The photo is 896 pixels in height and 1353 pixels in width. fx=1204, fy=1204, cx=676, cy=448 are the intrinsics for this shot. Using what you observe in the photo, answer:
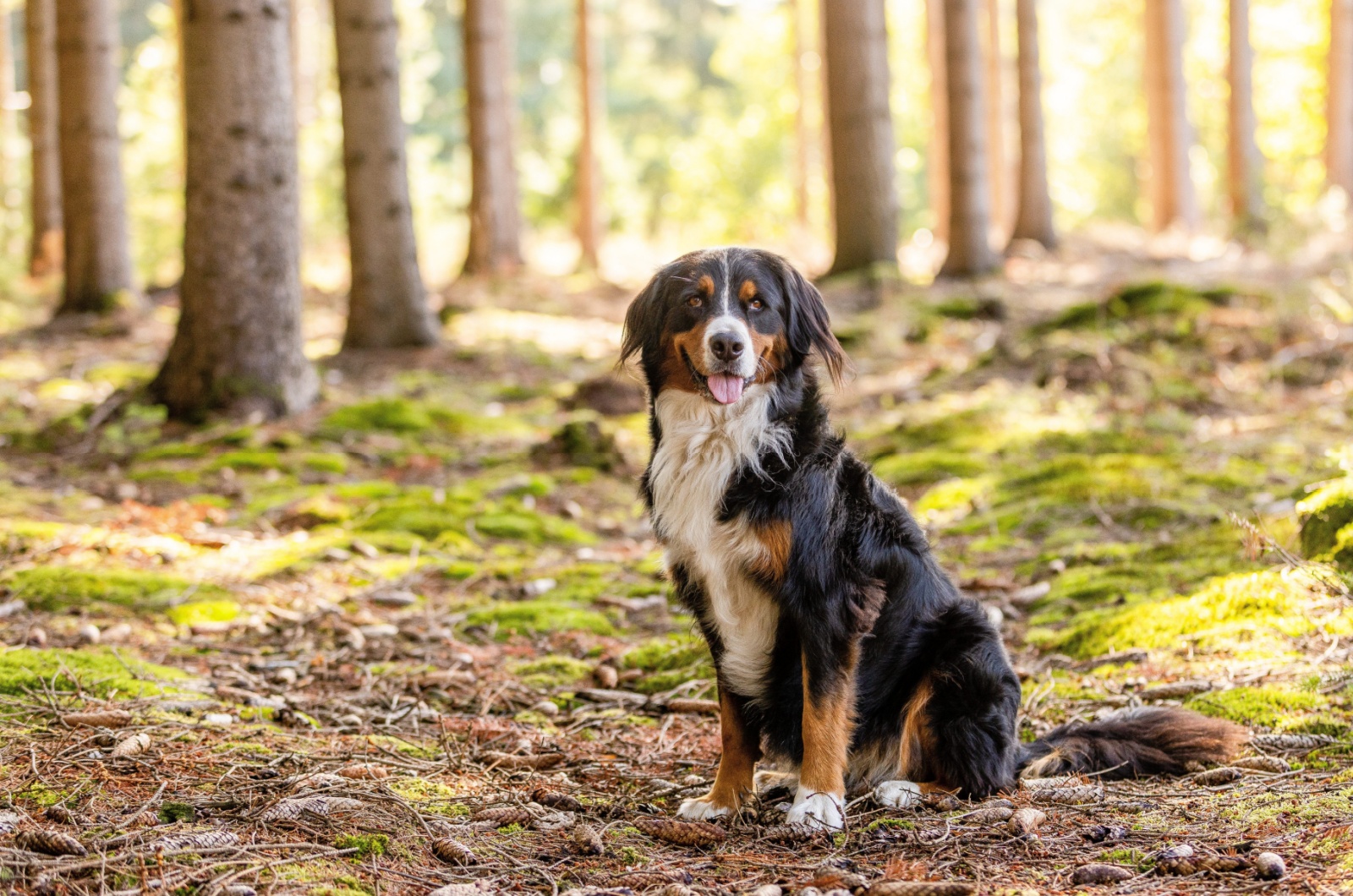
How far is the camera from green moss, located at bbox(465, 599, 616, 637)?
578cm

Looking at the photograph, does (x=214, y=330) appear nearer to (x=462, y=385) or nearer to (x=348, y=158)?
(x=462, y=385)

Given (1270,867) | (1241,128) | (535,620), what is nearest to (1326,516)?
(1270,867)

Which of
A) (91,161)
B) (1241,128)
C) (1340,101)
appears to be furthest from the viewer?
(1241,128)

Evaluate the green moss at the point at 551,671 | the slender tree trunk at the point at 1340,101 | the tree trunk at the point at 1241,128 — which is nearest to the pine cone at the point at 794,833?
the green moss at the point at 551,671

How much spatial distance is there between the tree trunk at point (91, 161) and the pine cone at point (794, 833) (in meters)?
12.6

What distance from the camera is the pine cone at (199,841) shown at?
2.97m

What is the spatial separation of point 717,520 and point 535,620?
226 cm

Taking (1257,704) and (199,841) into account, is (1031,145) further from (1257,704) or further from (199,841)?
(199,841)

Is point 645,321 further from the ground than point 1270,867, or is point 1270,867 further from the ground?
point 645,321

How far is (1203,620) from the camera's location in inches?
202

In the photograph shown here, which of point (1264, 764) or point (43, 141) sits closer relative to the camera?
point (1264, 764)

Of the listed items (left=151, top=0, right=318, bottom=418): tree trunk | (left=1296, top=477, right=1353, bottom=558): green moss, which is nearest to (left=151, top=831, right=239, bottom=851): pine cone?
(left=1296, top=477, right=1353, bottom=558): green moss

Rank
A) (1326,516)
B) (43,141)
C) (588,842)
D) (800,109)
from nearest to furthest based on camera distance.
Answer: (588,842) → (1326,516) → (43,141) → (800,109)

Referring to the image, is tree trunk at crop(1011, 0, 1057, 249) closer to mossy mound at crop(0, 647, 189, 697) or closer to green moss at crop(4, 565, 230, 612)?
green moss at crop(4, 565, 230, 612)
